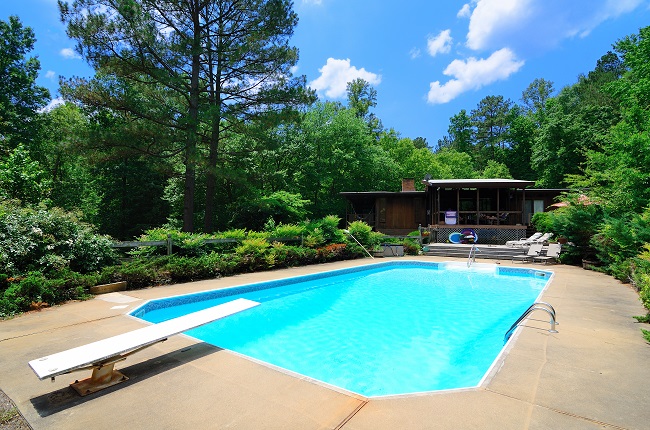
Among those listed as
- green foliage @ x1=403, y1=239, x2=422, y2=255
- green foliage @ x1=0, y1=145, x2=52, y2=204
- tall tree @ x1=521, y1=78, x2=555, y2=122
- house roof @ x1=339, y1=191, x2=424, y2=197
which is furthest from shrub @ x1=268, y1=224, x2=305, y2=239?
tall tree @ x1=521, y1=78, x2=555, y2=122

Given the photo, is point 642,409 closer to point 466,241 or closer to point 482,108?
point 466,241

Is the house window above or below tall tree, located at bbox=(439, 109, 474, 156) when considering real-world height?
below

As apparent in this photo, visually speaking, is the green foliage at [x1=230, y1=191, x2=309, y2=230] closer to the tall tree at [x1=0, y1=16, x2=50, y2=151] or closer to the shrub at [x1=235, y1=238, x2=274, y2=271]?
the shrub at [x1=235, y1=238, x2=274, y2=271]

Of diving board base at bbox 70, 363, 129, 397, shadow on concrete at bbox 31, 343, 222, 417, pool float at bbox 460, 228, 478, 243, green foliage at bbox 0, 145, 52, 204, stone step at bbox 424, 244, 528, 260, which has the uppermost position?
green foliage at bbox 0, 145, 52, 204

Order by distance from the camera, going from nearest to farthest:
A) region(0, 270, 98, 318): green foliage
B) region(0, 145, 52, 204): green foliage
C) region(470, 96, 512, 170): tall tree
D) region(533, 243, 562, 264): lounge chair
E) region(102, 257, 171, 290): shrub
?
region(0, 270, 98, 318): green foliage < region(102, 257, 171, 290): shrub < region(0, 145, 52, 204): green foliage < region(533, 243, 562, 264): lounge chair < region(470, 96, 512, 170): tall tree

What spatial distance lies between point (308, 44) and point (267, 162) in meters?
8.91

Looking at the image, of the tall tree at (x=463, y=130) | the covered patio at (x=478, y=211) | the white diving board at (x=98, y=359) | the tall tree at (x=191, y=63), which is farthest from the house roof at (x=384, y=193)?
the tall tree at (x=463, y=130)

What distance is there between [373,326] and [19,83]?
27.3 metres

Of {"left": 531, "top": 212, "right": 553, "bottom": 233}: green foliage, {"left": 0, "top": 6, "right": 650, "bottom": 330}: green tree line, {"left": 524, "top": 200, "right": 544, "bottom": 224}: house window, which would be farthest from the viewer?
{"left": 524, "top": 200, "right": 544, "bottom": 224}: house window

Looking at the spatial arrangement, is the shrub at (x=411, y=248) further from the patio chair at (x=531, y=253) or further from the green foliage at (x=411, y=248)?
the patio chair at (x=531, y=253)

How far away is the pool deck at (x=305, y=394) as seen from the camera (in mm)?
2543

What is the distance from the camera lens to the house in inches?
719

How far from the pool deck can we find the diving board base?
72 mm

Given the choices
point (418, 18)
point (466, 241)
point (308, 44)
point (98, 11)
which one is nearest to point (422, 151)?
point (418, 18)
